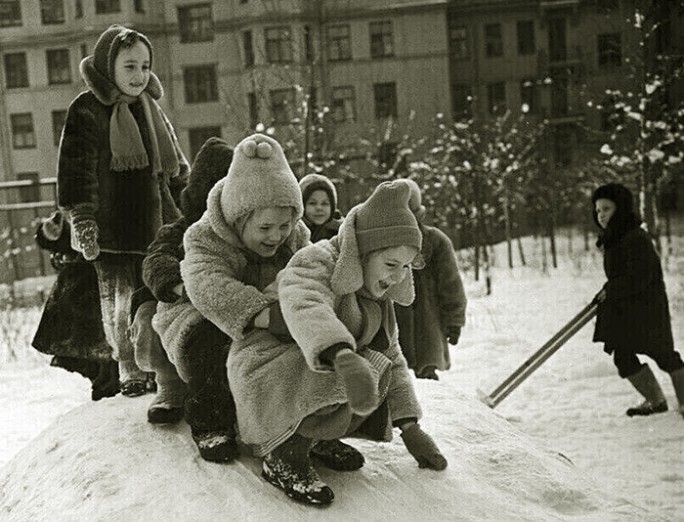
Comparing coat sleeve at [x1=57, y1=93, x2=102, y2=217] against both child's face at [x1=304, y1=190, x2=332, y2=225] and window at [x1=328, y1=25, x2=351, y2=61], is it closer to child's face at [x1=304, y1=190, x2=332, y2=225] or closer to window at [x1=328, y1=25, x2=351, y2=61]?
child's face at [x1=304, y1=190, x2=332, y2=225]

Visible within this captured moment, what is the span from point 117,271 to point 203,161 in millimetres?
1092

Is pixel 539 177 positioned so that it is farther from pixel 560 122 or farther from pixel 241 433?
pixel 241 433

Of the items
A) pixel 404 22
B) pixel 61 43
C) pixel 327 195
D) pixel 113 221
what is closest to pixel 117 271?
pixel 113 221

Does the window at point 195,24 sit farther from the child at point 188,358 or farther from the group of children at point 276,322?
the child at point 188,358

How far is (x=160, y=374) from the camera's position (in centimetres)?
344

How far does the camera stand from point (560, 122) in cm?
2866

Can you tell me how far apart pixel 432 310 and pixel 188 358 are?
9.23ft

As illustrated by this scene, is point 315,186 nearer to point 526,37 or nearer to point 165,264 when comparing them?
point 165,264

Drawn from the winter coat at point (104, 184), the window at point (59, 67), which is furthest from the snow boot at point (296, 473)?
the window at point (59, 67)

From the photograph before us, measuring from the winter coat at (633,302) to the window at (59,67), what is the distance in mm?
22829

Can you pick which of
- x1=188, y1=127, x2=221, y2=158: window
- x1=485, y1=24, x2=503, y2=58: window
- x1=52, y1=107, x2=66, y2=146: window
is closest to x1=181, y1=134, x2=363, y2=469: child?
x1=188, y1=127, x2=221, y2=158: window

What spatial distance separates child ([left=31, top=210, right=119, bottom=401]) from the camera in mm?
4570

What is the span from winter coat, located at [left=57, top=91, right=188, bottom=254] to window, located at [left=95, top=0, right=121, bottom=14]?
2032 cm

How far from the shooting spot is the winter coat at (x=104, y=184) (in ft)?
13.9
